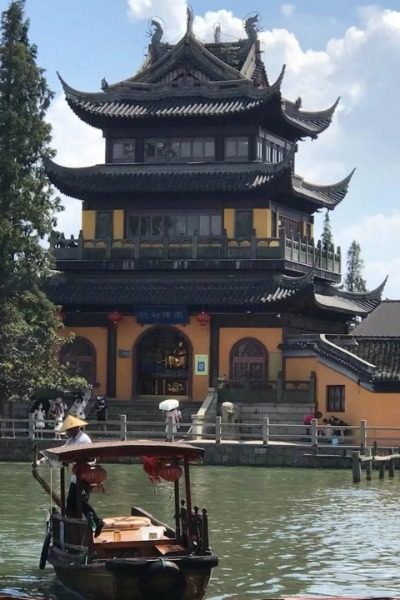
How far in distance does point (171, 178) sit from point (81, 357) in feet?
23.1

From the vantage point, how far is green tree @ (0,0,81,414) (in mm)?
43406

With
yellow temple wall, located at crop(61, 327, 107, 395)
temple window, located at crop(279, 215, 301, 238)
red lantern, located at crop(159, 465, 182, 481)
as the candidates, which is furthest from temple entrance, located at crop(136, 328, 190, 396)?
red lantern, located at crop(159, 465, 182, 481)

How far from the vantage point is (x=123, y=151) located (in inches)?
2063

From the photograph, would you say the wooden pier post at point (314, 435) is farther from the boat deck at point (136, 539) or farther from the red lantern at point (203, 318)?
the boat deck at point (136, 539)

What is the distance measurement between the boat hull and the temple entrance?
1255 inches

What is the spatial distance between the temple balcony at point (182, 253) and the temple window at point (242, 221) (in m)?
0.71

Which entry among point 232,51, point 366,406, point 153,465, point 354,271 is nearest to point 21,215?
point 366,406

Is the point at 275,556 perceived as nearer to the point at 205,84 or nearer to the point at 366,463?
the point at 366,463

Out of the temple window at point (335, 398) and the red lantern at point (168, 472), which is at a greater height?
the temple window at point (335, 398)

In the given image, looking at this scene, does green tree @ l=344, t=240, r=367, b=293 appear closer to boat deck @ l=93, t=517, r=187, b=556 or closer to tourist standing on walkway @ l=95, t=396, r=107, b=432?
tourist standing on walkway @ l=95, t=396, r=107, b=432

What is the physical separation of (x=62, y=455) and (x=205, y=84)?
112 ft

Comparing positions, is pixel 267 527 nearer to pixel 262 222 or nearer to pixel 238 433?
pixel 238 433

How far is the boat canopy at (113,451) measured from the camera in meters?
19.1

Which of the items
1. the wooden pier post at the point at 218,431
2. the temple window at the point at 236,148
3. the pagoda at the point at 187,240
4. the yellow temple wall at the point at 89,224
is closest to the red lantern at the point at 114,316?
the pagoda at the point at 187,240
